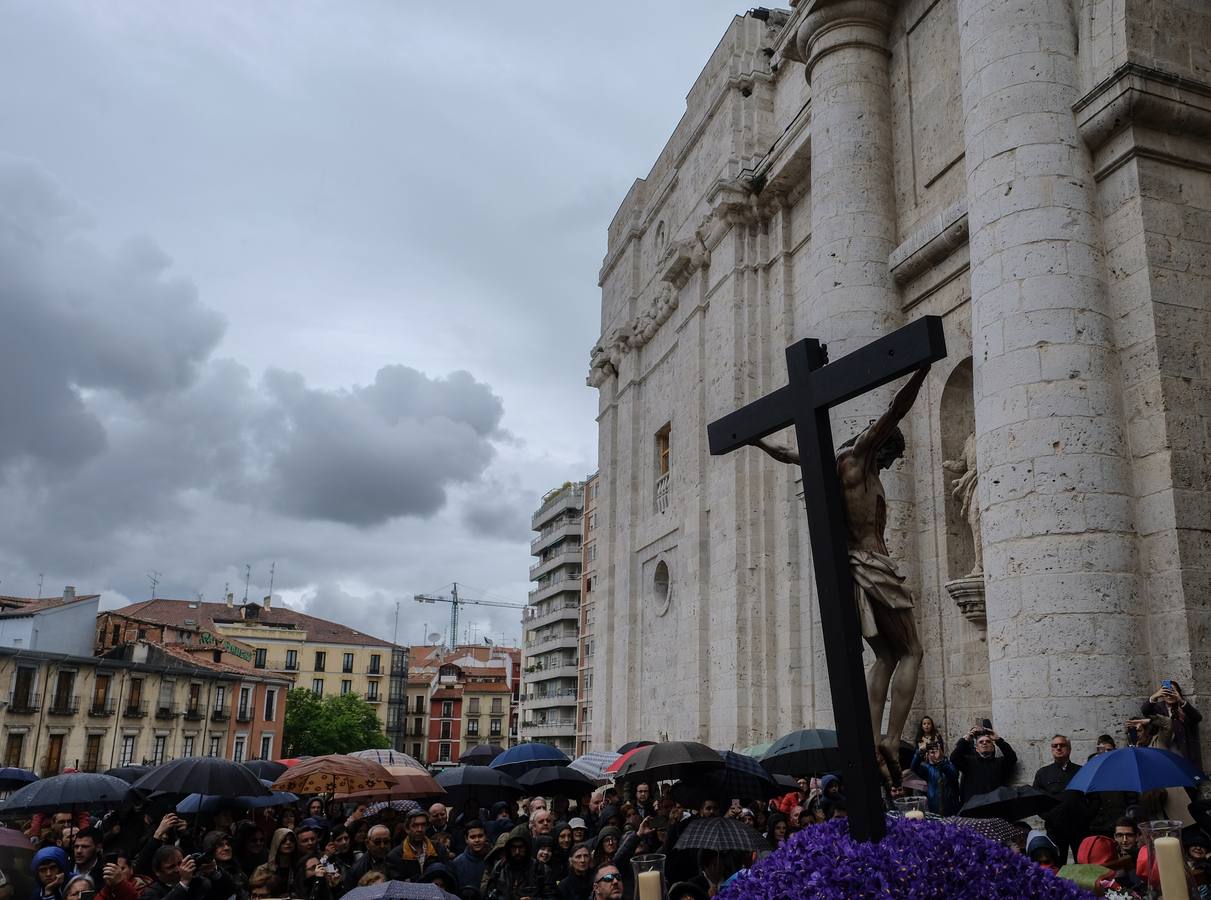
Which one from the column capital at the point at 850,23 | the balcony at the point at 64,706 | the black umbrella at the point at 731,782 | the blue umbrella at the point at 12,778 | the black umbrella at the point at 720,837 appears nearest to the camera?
the black umbrella at the point at 720,837

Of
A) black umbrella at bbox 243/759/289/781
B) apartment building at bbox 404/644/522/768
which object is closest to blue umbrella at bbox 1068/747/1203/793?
black umbrella at bbox 243/759/289/781

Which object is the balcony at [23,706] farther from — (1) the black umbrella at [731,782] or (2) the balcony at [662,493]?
(1) the black umbrella at [731,782]

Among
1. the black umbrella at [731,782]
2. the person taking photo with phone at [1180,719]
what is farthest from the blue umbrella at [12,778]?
the person taking photo with phone at [1180,719]

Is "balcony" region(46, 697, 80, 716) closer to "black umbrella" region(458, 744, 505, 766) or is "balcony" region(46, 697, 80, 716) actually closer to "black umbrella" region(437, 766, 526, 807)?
"black umbrella" region(458, 744, 505, 766)

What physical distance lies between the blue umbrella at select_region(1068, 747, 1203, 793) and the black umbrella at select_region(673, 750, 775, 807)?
4029 millimetres

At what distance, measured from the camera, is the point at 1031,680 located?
9.62 meters

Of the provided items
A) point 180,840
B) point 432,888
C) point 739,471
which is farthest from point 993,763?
point 739,471

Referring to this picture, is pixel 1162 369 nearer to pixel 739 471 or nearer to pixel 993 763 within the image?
pixel 993 763

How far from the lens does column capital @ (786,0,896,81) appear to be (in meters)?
16.0

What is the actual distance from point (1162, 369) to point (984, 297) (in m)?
1.78

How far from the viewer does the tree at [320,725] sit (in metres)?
65.3

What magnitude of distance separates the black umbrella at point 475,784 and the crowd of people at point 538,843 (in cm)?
134

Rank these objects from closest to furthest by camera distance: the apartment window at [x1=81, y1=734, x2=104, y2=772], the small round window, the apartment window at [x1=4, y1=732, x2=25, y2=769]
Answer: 1. the small round window
2. the apartment window at [x1=4, y1=732, x2=25, y2=769]
3. the apartment window at [x1=81, y1=734, x2=104, y2=772]

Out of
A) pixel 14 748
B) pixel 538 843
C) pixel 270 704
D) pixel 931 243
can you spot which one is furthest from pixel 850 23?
pixel 270 704
